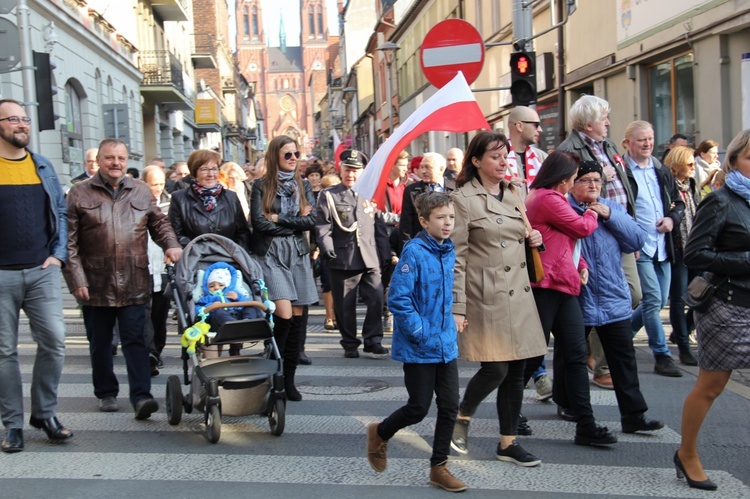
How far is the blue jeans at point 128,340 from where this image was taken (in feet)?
21.6

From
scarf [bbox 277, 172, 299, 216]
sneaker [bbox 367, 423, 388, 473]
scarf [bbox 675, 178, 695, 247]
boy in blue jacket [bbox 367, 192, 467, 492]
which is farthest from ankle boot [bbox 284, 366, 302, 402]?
scarf [bbox 675, 178, 695, 247]

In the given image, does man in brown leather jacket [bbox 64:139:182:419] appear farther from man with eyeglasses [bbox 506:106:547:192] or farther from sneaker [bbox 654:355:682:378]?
sneaker [bbox 654:355:682:378]

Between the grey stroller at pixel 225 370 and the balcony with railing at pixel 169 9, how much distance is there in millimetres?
33443

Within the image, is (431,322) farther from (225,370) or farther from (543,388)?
(543,388)

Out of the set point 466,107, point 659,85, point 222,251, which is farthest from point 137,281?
point 659,85

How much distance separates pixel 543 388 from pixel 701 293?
226 cm

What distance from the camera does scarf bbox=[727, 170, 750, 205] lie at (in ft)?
15.7

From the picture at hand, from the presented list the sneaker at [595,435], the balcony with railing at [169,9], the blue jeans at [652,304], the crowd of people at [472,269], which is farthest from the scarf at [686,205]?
A: the balcony with railing at [169,9]

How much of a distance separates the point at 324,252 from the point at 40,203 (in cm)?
351

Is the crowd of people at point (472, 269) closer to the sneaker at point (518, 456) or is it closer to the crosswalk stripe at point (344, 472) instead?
the sneaker at point (518, 456)

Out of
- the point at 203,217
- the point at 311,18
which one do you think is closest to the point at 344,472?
the point at 203,217

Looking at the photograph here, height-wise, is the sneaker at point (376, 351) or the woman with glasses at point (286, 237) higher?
the woman with glasses at point (286, 237)

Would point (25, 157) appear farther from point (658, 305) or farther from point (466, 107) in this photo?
point (658, 305)

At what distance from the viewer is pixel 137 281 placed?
656cm
